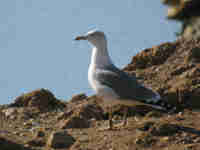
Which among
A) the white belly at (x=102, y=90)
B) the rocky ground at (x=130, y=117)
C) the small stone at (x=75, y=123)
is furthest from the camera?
the white belly at (x=102, y=90)

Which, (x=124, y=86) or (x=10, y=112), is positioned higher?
(x=124, y=86)

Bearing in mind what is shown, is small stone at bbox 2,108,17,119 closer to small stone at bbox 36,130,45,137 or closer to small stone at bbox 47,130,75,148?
small stone at bbox 36,130,45,137

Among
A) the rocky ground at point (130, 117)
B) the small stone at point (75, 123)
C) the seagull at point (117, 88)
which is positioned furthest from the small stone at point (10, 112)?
the seagull at point (117, 88)

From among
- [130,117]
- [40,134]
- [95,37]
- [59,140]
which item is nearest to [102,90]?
[130,117]

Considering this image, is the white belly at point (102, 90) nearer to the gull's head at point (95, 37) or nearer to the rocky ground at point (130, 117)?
the rocky ground at point (130, 117)

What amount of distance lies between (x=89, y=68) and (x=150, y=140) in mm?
3216

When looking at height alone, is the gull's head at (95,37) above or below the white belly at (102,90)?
above

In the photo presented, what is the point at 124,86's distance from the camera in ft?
27.7

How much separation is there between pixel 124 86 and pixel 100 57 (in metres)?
1.14

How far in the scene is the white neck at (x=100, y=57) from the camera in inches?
355

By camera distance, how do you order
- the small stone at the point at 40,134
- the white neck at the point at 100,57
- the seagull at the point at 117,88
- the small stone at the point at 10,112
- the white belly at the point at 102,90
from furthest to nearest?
1. the small stone at the point at 10,112
2. the white neck at the point at 100,57
3. the white belly at the point at 102,90
4. the seagull at the point at 117,88
5. the small stone at the point at 40,134

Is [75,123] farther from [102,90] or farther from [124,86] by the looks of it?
[124,86]

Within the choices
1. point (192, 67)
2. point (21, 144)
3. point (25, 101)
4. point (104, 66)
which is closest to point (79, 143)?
point (21, 144)

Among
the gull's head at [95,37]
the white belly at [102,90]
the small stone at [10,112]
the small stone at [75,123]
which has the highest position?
the gull's head at [95,37]
